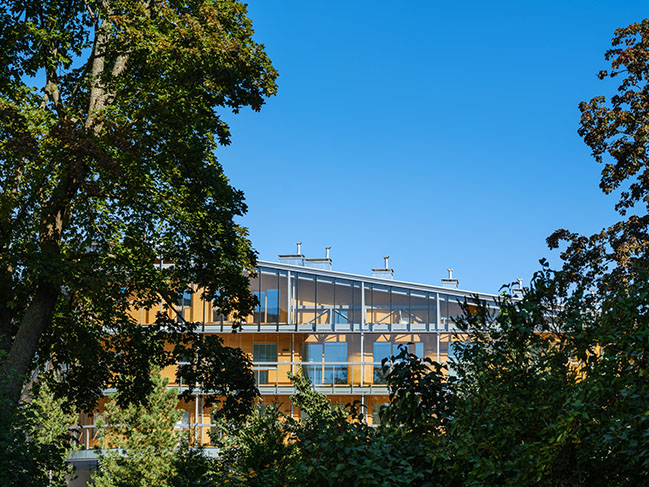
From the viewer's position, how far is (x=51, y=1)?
14.6 meters

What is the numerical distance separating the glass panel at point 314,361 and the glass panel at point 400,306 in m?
3.44

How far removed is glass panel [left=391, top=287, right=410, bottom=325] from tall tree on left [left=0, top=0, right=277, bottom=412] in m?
17.2

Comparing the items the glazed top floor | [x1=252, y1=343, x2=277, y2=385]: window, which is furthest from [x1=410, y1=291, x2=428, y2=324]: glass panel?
[x1=252, y1=343, x2=277, y2=385]: window

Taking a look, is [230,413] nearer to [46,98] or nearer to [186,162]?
[186,162]

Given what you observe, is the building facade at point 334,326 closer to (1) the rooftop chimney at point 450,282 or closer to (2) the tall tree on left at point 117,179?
(1) the rooftop chimney at point 450,282

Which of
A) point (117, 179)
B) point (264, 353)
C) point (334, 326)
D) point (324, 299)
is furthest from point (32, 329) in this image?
point (264, 353)

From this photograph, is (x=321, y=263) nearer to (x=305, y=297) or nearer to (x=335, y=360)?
(x=305, y=297)

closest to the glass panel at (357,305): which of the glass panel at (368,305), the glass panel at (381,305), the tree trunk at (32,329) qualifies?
the glass panel at (368,305)

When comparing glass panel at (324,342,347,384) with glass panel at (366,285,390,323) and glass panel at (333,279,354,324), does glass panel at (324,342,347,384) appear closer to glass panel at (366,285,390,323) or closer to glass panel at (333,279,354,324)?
glass panel at (333,279,354,324)

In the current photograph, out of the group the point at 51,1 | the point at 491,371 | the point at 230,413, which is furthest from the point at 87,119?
the point at 491,371

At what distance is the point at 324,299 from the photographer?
3266 cm

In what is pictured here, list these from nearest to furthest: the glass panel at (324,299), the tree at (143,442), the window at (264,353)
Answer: the tree at (143,442)
the glass panel at (324,299)
the window at (264,353)

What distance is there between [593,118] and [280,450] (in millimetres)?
9594

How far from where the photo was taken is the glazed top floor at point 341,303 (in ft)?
104
